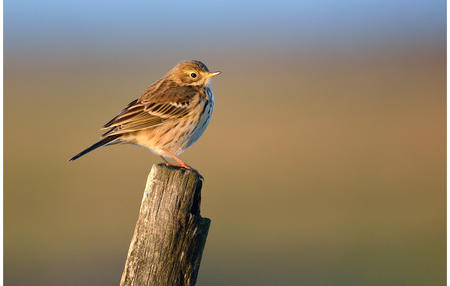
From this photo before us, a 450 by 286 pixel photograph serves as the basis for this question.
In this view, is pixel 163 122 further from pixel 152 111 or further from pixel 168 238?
pixel 168 238

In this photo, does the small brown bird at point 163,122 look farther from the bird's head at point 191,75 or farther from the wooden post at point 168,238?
the wooden post at point 168,238

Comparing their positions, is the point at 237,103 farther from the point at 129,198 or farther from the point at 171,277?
the point at 171,277

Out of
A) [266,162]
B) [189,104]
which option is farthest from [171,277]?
[266,162]

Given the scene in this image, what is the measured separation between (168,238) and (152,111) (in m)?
2.71

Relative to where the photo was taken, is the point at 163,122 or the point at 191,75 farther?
the point at 191,75

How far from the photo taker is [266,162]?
17.2 meters

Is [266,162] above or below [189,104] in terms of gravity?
above

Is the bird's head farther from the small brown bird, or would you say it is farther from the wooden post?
the wooden post

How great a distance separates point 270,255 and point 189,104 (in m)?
6.04

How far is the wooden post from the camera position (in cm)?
432

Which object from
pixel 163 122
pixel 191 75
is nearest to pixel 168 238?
pixel 163 122

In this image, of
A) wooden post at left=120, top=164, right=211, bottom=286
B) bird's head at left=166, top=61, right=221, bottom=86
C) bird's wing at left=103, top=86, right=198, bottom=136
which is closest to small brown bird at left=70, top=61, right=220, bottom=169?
bird's wing at left=103, top=86, right=198, bottom=136

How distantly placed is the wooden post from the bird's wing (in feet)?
7.15

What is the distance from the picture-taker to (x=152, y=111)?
6.84 meters
